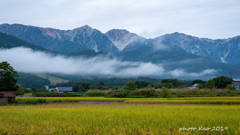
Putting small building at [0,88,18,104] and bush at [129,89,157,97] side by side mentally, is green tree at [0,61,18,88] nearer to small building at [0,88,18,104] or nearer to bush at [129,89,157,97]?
small building at [0,88,18,104]

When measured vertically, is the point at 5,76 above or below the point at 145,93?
above

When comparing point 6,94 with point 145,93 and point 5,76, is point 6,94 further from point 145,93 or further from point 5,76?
point 145,93

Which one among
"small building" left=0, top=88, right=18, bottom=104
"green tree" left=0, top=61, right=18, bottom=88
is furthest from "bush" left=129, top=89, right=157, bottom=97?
"green tree" left=0, top=61, right=18, bottom=88

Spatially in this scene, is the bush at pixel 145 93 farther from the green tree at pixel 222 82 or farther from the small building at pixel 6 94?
the green tree at pixel 222 82

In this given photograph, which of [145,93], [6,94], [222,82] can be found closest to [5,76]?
[6,94]

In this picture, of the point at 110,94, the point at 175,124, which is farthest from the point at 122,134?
the point at 110,94

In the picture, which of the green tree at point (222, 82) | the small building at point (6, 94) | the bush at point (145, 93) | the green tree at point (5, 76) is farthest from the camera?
the green tree at point (222, 82)

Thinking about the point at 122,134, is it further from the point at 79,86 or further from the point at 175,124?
the point at 79,86

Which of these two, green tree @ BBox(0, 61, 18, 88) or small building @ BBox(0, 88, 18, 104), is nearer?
small building @ BBox(0, 88, 18, 104)

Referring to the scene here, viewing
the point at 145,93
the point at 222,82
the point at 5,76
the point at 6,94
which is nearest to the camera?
the point at 6,94

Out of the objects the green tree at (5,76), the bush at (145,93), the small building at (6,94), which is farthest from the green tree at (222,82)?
the small building at (6,94)

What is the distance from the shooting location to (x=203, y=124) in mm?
8547

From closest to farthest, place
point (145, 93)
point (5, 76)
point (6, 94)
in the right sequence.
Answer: point (6, 94)
point (5, 76)
point (145, 93)

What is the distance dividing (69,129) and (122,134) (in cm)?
265
